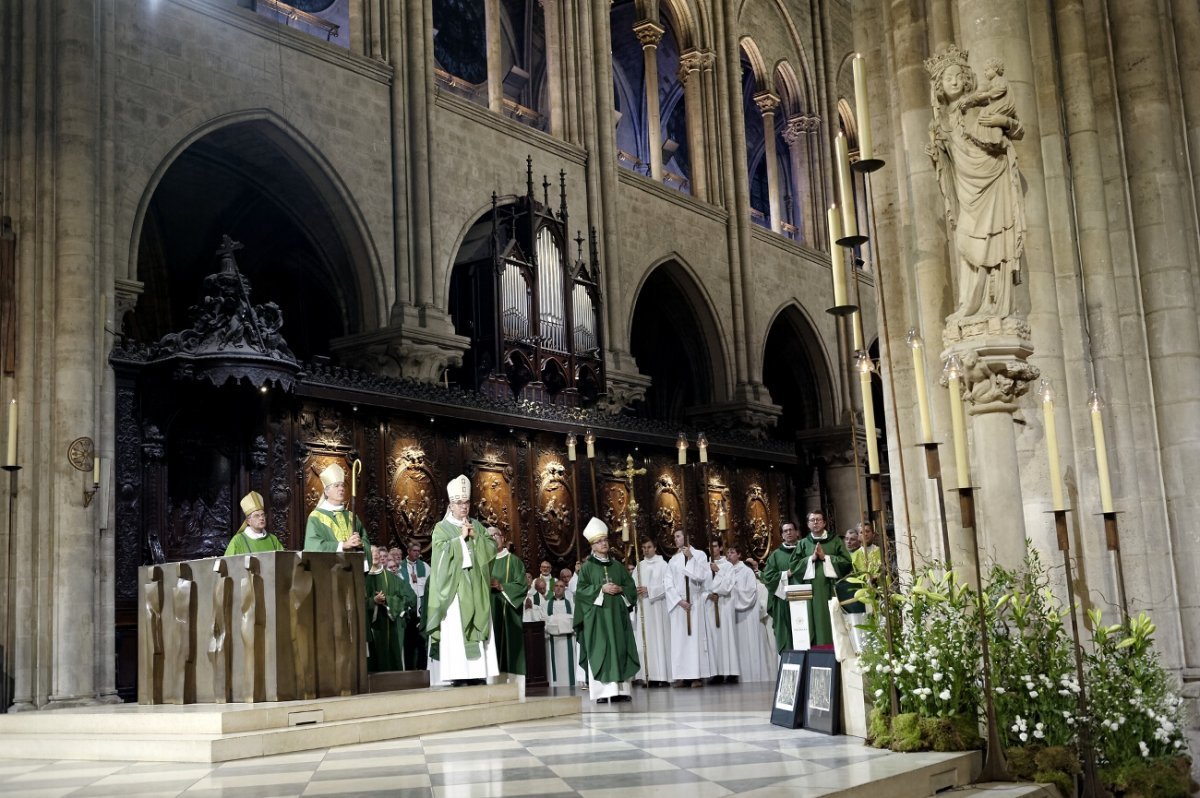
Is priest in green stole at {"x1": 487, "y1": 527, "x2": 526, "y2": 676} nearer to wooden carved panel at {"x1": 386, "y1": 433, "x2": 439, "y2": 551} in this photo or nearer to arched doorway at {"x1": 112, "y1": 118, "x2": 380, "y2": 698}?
arched doorway at {"x1": 112, "y1": 118, "x2": 380, "y2": 698}

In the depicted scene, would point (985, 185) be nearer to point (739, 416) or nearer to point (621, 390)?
point (621, 390)

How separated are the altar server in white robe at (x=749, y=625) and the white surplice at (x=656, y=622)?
1.19m

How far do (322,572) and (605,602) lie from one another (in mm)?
4838

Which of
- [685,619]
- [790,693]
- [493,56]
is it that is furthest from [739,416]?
[790,693]

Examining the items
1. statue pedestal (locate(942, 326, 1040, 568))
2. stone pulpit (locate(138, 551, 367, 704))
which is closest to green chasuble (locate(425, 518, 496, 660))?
stone pulpit (locate(138, 551, 367, 704))

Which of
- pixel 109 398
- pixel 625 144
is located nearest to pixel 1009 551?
pixel 109 398

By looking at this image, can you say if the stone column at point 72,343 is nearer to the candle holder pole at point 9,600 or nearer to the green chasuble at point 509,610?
the candle holder pole at point 9,600

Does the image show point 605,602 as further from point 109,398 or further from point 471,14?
point 471,14

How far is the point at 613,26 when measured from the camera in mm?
30484

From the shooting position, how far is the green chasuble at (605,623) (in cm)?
1282

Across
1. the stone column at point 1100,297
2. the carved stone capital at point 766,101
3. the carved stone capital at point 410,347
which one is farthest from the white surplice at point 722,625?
the carved stone capital at point 766,101

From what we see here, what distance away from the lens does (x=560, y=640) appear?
1706 centimetres

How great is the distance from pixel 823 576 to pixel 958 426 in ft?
22.1

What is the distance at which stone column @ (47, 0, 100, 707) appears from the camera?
1266 centimetres
